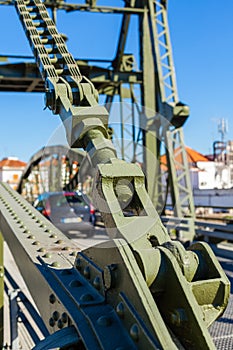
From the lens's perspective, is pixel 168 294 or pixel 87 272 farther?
pixel 87 272

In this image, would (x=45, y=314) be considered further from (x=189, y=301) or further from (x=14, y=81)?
(x=14, y=81)

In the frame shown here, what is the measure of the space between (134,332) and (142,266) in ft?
0.74

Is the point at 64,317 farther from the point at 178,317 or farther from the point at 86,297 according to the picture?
the point at 178,317

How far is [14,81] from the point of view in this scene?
41.6 ft

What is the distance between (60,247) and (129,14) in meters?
10.9

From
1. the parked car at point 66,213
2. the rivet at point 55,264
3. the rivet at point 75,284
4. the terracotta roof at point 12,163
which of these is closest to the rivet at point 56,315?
the rivet at point 75,284

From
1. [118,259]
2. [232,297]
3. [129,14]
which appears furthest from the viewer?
[129,14]

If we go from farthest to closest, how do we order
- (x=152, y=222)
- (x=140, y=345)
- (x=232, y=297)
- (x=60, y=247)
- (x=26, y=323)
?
(x=232, y=297) → (x=26, y=323) → (x=60, y=247) → (x=152, y=222) → (x=140, y=345)

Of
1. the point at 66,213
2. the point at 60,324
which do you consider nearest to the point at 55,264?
the point at 60,324

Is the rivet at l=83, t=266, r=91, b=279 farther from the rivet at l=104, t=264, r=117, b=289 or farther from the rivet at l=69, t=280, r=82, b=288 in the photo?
the rivet at l=104, t=264, r=117, b=289

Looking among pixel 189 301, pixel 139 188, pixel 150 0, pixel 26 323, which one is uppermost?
pixel 150 0

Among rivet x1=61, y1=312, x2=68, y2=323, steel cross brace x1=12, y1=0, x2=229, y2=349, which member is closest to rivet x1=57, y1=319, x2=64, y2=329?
rivet x1=61, y1=312, x2=68, y2=323

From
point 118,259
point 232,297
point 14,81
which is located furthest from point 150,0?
point 118,259

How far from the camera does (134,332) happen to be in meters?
1.45
